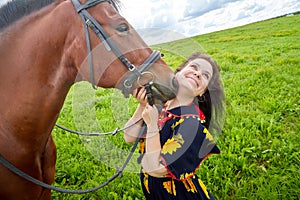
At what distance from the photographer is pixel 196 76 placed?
196 cm

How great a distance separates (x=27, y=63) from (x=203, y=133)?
1.25 m

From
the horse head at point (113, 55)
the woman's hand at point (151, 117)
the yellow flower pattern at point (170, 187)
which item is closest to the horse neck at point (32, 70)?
the horse head at point (113, 55)

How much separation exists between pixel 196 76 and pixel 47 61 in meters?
1.08

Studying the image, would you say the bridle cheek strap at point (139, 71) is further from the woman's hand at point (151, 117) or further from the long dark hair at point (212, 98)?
the long dark hair at point (212, 98)

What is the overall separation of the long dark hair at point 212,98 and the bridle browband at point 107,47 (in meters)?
0.64

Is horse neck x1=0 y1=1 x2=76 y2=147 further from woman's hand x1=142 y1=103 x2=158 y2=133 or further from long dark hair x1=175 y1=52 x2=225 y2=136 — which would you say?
long dark hair x1=175 y1=52 x2=225 y2=136

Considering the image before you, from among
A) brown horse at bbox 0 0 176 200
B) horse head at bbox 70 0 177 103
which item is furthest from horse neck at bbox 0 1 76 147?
horse head at bbox 70 0 177 103

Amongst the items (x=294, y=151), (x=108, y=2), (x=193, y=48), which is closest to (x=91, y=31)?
(x=108, y=2)

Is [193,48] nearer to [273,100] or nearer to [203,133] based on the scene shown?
[203,133]

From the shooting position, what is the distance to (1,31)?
1.65 m

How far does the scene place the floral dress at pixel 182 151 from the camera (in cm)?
164

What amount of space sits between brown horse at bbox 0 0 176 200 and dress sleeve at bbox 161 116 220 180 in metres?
0.26

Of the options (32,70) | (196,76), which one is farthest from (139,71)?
(32,70)

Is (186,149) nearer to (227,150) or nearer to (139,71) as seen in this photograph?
(139,71)
